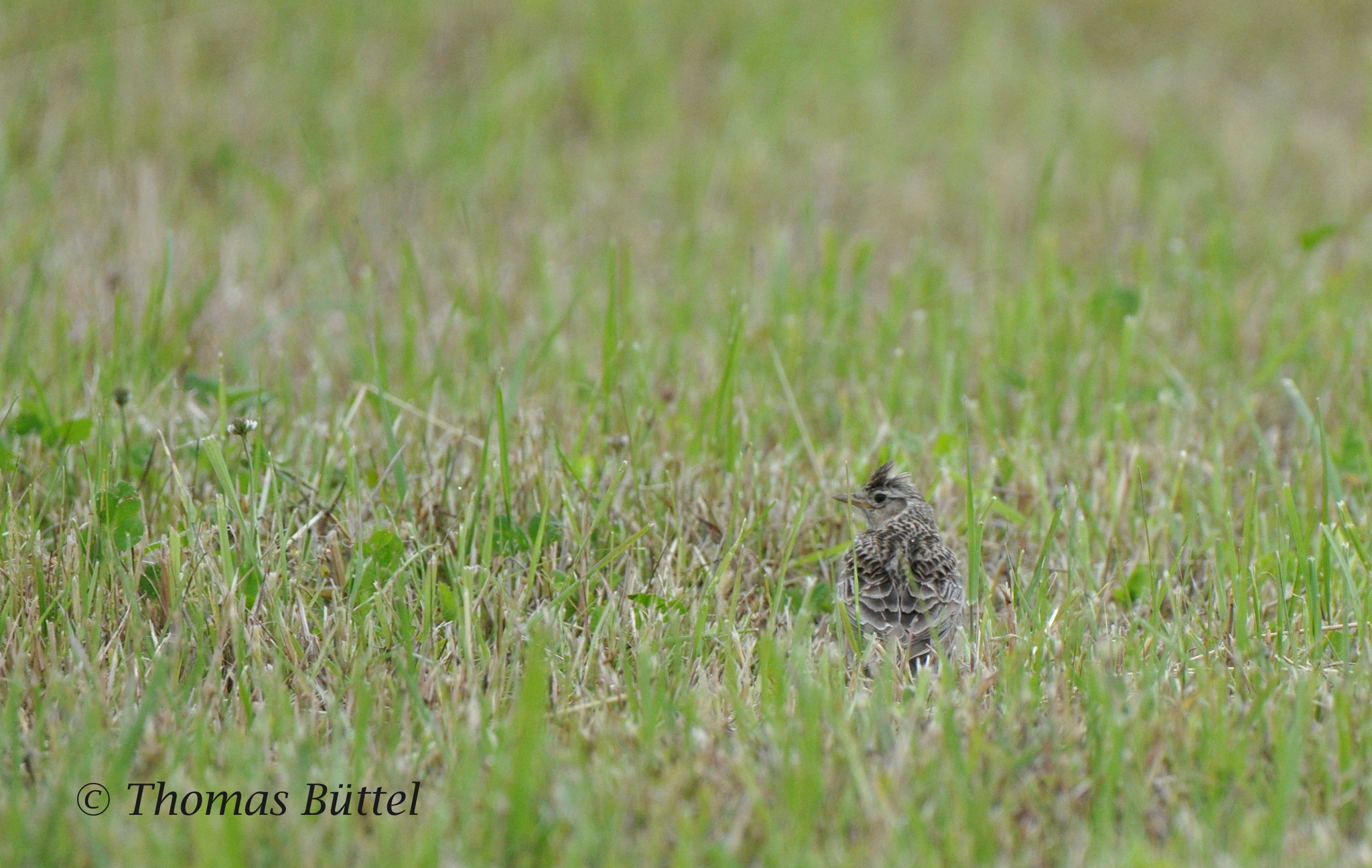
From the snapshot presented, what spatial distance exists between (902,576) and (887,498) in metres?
0.43

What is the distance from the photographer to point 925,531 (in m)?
4.02

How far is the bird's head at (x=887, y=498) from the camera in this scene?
13.5ft

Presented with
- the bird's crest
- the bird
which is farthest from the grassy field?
the bird's crest

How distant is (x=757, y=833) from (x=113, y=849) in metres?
1.12

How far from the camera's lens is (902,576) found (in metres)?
3.76

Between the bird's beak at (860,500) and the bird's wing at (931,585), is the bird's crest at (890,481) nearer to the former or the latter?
the bird's beak at (860,500)

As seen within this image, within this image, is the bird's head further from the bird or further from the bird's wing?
the bird's wing

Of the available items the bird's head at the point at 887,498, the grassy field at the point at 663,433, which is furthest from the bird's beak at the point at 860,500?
the grassy field at the point at 663,433

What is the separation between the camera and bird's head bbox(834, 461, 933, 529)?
4117 millimetres

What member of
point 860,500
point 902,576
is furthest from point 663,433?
point 902,576

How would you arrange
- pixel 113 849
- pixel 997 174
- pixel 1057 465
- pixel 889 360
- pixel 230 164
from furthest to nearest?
1. pixel 997 174
2. pixel 230 164
3. pixel 889 360
4. pixel 1057 465
5. pixel 113 849

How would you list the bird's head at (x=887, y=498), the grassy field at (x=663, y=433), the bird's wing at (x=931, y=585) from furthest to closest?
the bird's head at (x=887, y=498) → the bird's wing at (x=931, y=585) → the grassy field at (x=663, y=433)

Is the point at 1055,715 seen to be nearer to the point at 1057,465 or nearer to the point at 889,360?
the point at 1057,465

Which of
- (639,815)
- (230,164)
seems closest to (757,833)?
(639,815)
